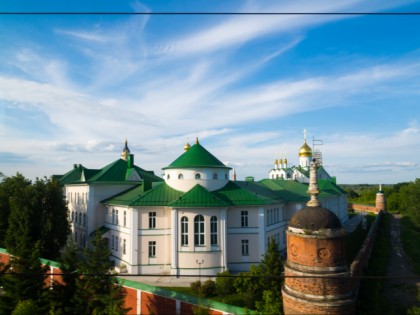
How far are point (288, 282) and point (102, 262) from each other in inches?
349

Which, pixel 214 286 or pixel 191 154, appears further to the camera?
pixel 191 154

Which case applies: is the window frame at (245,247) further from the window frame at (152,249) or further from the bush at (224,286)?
the window frame at (152,249)

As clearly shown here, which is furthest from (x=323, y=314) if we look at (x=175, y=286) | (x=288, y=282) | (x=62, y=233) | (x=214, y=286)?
(x=62, y=233)

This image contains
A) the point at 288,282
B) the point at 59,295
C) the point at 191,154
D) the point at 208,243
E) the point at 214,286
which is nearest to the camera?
the point at 288,282

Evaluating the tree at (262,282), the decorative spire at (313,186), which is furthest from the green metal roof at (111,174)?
the decorative spire at (313,186)

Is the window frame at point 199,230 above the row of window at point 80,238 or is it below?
above

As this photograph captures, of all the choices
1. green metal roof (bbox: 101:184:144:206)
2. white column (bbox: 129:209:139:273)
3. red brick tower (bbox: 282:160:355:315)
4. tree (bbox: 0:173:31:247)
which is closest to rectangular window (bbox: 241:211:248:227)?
white column (bbox: 129:209:139:273)

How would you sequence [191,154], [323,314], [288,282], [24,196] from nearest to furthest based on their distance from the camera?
[323,314], [288,282], [24,196], [191,154]

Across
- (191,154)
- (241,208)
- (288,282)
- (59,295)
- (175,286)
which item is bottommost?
(175,286)

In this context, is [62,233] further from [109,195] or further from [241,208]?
[241,208]

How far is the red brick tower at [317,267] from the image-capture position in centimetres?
1153

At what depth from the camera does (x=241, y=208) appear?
26.4 meters

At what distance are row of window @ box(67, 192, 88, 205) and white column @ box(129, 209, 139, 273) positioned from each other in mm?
9775

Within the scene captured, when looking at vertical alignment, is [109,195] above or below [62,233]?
above
